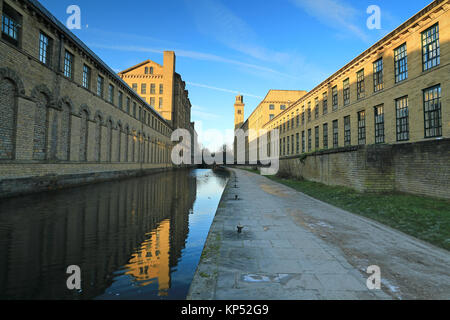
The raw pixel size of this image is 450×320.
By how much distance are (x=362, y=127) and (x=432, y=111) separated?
667 cm

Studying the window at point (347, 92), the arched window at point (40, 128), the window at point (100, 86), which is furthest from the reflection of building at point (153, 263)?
the window at point (347, 92)

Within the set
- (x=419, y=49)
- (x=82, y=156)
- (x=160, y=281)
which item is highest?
(x=419, y=49)

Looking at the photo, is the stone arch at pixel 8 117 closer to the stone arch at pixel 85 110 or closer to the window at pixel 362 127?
the stone arch at pixel 85 110

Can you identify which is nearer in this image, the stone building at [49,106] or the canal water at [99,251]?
the canal water at [99,251]

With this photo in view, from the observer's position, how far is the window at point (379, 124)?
696 inches

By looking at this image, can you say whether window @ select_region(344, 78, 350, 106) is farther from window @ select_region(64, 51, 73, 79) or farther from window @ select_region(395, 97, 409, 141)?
window @ select_region(64, 51, 73, 79)

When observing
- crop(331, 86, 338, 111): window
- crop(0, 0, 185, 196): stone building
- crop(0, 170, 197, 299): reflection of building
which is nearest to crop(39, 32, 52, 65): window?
crop(0, 0, 185, 196): stone building

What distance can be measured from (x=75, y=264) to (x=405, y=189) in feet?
44.3

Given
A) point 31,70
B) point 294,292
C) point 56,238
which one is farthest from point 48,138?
point 294,292

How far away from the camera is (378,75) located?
60.3 ft

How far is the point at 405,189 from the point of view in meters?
11.0

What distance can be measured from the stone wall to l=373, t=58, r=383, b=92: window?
25.9 ft

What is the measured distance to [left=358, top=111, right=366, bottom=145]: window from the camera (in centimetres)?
1980

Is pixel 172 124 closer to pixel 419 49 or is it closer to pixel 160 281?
pixel 419 49
